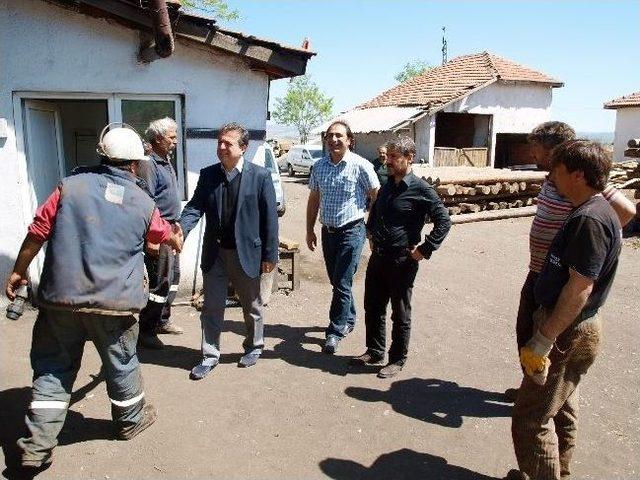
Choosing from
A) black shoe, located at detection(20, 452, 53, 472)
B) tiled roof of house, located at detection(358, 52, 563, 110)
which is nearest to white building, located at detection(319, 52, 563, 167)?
tiled roof of house, located at detection(358, 52, 563, 110)

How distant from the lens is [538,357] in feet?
8.29

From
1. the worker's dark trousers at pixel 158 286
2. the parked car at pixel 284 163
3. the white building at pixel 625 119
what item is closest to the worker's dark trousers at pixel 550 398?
the worker's dark trousers at pixel 158 286

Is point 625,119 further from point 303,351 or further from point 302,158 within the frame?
point 303,351

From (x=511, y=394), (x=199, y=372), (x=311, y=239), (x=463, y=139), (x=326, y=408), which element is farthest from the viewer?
(x=463, y=139)

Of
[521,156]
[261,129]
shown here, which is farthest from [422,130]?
[261,129]

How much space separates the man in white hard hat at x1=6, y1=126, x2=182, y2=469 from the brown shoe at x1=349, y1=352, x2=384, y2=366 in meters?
2.00

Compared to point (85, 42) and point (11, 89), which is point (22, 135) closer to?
point (11, 89)

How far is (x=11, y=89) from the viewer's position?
5012mm

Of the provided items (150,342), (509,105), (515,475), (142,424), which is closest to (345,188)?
(150,342)

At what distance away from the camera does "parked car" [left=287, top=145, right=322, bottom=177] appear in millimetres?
25422

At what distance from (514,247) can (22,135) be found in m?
8.28

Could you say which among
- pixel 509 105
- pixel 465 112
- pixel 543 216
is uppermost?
pixel 509 105

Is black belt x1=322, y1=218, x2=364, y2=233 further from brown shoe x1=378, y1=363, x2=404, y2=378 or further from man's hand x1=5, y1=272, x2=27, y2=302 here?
man's hand x1=5, y1=272, x2=27, y2=302

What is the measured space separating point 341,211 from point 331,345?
4.14ft
